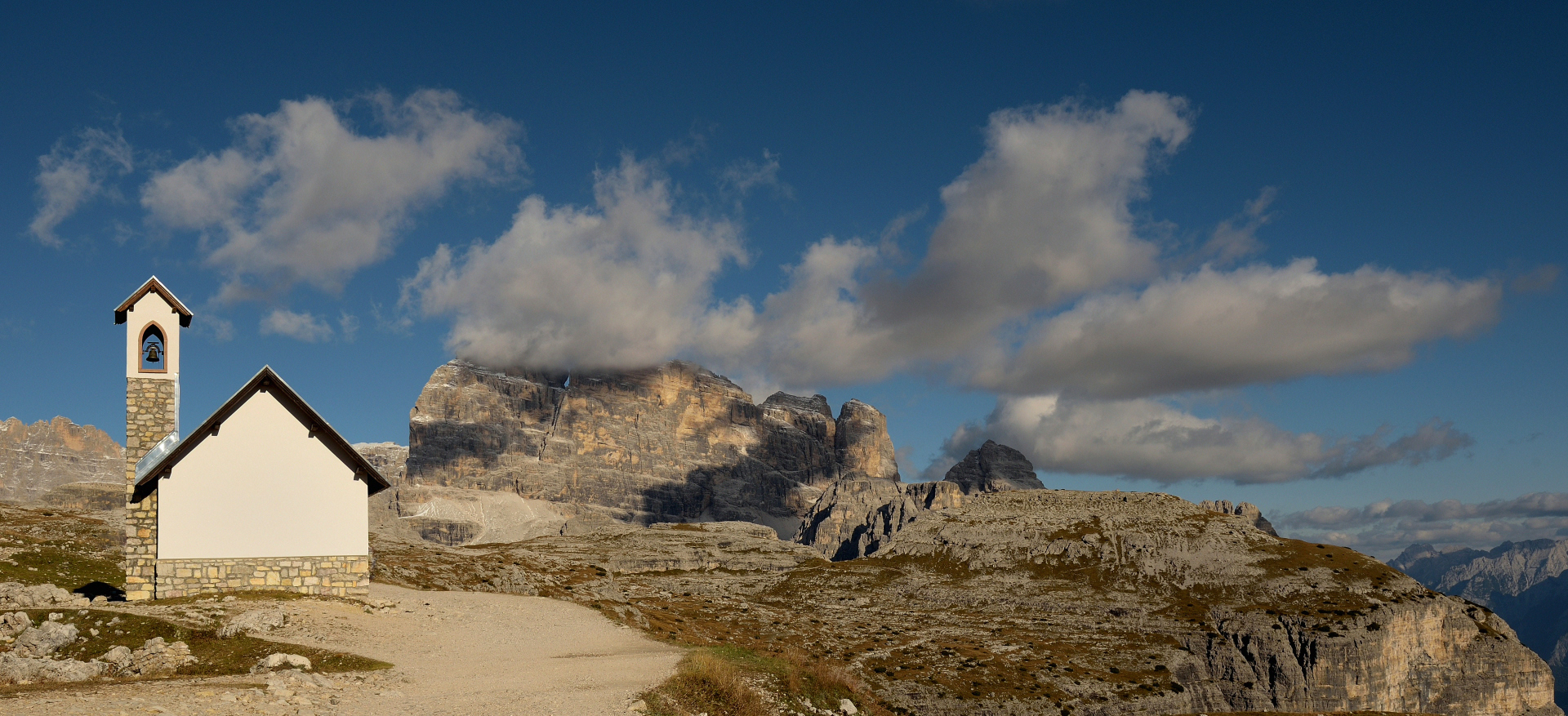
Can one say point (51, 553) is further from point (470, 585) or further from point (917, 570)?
point (917, 570)

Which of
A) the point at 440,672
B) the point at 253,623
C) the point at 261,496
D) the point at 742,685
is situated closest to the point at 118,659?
the point at 253,623

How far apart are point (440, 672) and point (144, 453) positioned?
2215cm

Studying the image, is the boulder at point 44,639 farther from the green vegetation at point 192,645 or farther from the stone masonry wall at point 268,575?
the stone masonry wall at point 268,575

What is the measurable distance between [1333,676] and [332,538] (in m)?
146

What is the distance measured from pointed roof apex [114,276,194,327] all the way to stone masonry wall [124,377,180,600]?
9.93ft

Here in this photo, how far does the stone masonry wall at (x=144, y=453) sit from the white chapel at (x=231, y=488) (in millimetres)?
38

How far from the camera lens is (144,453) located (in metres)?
41.2

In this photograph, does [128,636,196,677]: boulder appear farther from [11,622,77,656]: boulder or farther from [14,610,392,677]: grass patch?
[11,622,77,656]: boulder

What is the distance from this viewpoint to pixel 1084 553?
189750 mm

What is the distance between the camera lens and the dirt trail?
72.9 ft

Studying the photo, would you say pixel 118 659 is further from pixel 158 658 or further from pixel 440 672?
pixel 440 672

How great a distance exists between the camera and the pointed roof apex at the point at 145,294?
41688 millimetres

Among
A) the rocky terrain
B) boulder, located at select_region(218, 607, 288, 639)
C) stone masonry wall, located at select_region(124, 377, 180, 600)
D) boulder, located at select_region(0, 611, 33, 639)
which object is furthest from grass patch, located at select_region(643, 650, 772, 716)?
the rocky terrain

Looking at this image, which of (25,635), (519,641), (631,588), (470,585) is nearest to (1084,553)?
(631,588)
